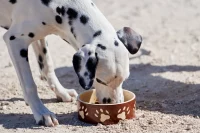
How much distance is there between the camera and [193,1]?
955 centimetres

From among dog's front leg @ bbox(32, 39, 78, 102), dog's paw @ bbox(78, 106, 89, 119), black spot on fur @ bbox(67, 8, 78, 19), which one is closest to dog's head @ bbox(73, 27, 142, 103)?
dog's paw @ bbox(78, 106, 89, 119)

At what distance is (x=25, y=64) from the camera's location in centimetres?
513

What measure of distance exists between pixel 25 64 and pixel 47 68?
2.03 feet

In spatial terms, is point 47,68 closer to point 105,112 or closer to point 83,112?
point 83,112

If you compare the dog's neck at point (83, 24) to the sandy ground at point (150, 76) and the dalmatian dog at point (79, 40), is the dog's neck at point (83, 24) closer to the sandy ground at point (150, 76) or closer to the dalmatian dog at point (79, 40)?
the dalmatian dog at point (79, 40)

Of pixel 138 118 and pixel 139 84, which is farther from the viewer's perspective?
pixel 139 84

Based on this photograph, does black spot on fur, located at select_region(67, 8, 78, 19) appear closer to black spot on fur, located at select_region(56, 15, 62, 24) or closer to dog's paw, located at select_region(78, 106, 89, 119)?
black spot on fur, located at select_region(56, 15, 62, 24)

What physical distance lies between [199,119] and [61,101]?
1401mm

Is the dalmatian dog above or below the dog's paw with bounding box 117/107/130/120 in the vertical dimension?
above

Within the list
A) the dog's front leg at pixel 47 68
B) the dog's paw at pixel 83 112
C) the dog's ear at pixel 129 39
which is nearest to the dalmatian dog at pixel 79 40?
the dog's ear at pixel 129 39

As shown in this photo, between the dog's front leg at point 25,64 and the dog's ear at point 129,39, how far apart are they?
760 millimetres

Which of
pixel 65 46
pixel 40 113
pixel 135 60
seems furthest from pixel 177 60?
pixel 40 113

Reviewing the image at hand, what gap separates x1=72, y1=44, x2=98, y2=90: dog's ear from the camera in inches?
179

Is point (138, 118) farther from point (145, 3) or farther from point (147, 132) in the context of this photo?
point (145, 3)
